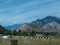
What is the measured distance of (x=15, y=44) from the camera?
14086mm

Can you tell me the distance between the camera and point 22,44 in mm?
18125

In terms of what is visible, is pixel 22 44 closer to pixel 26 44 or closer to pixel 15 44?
pixel 26 44

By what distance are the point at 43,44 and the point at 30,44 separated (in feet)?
3.45

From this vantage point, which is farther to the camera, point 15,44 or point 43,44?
point 43,44

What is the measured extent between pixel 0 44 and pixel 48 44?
13.1 ft

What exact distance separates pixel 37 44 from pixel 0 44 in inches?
122

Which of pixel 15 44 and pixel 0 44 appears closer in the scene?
pixel 15 44

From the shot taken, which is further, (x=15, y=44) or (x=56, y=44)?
(x=56, y=44)

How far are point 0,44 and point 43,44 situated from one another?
142 inches

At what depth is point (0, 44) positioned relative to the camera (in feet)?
61.2

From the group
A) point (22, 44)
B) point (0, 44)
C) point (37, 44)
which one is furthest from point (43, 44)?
point (0, 44)

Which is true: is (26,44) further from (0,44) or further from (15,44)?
(15,44)

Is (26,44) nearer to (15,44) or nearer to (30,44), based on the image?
(30,44)

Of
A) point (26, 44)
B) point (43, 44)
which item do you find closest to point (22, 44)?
point (26, 44)
